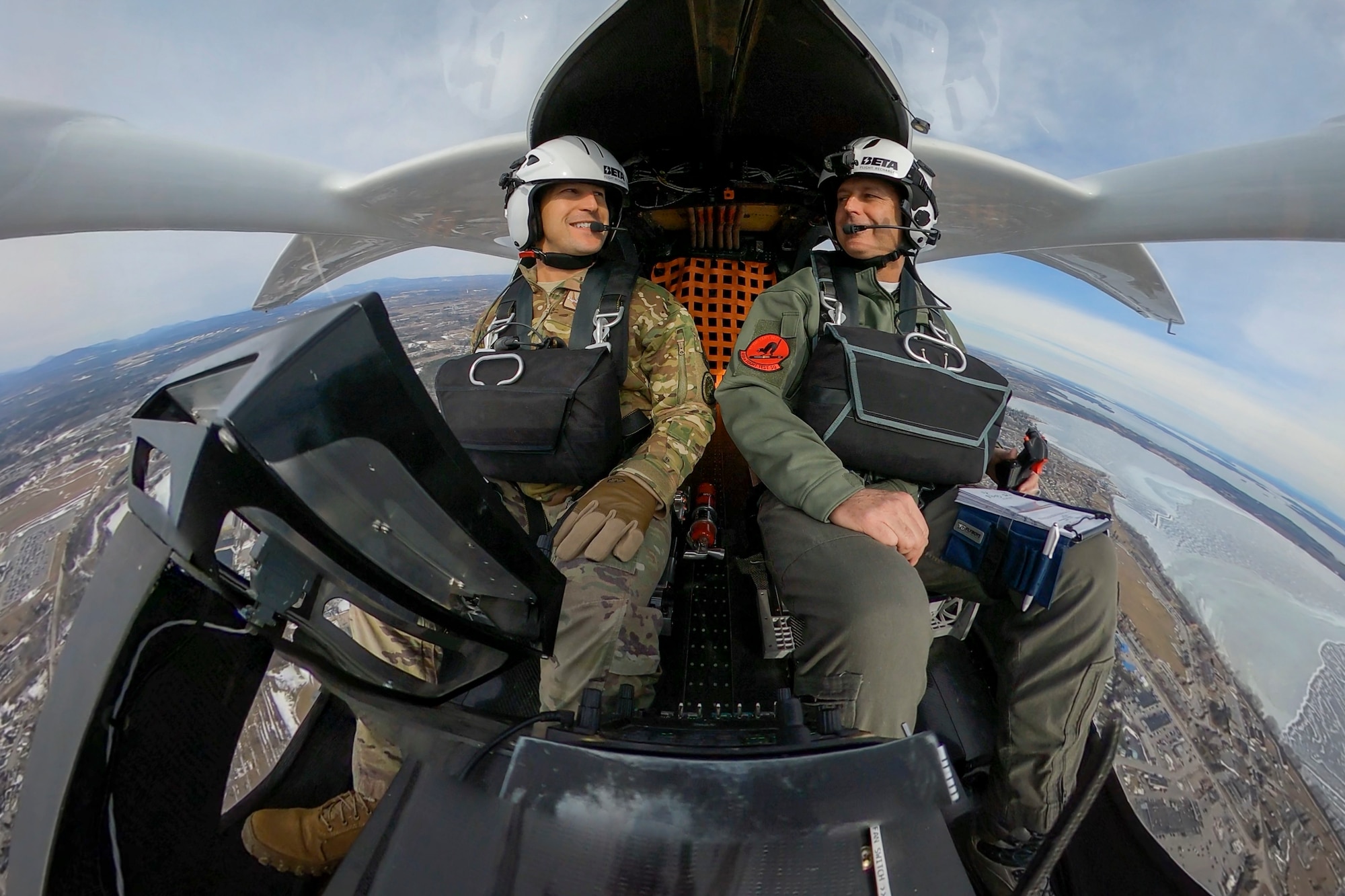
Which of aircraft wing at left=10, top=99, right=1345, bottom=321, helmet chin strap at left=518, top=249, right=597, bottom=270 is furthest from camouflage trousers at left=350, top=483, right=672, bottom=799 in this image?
aircraft wing at left=10, top=99, right=1345, bottom=321

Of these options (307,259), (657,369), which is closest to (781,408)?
(657,369)

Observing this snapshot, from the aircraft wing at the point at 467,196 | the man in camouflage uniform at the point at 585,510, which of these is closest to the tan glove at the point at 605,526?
the man in camouflage uniform at the point at 585,510

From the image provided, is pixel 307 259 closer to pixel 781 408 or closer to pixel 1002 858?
pixel 781 408

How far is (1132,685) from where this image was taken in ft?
8.61

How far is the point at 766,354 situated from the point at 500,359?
2.24 feet

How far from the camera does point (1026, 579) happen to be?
4.02 ft

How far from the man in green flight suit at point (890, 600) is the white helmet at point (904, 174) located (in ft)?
0.16

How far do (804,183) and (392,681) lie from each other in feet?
6.83

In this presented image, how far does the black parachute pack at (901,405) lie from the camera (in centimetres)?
142

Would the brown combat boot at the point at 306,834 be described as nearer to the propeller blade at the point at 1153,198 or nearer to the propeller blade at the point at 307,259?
the propeller blade at the point at 1153,198

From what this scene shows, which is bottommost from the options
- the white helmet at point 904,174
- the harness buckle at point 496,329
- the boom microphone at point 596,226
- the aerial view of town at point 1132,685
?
the aerial view of town at point 1132,685

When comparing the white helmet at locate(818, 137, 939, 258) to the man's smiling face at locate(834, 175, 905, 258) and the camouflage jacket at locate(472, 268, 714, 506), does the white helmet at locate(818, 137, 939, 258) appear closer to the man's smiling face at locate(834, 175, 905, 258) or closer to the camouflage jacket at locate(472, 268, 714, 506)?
the man's smiling face at locate(834, 175, 905, 258)

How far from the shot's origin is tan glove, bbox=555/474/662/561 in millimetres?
1166

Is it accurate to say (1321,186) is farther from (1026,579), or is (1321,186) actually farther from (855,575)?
(855,575)
